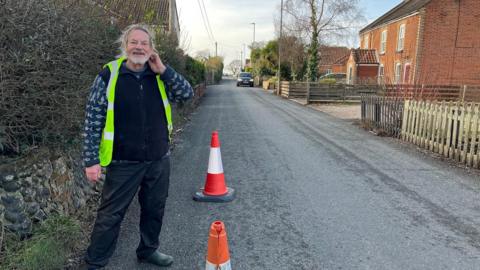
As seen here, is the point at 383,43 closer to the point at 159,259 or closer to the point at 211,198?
the point at 211,198

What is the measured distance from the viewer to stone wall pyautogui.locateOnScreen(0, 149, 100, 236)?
2934 mm

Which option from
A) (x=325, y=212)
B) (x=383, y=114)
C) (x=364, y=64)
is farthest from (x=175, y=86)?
(x=364, y=64)

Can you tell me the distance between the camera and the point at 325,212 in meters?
4.40

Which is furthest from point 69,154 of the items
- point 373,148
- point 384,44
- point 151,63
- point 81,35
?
point 384,44

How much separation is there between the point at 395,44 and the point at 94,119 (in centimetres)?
2903

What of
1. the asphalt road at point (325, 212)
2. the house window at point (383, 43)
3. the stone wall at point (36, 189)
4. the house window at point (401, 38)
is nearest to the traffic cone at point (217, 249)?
the asphalt road at point (325, 212)

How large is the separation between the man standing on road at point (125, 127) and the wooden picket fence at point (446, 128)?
602 centimetres

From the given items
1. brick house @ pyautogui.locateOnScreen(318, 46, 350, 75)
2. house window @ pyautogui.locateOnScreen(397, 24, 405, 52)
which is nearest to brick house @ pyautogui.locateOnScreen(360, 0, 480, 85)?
house window @ pyautogui.locateOnScreen(397, 24, 405, 52)

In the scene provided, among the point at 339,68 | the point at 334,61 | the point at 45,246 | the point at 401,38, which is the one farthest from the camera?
the point at 334,61

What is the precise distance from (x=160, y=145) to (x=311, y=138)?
700cm

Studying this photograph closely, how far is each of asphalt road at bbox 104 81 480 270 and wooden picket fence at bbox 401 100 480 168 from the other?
1.26ft

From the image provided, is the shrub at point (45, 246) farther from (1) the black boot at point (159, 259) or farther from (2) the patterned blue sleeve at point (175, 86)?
(2) the patterned blue sleeve at point (175, 86)

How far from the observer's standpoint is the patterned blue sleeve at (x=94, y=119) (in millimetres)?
2752

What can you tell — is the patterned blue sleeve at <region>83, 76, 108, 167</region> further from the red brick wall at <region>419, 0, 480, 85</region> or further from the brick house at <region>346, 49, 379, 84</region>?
the brick house at <region>346, 49, 379, 84</region>
